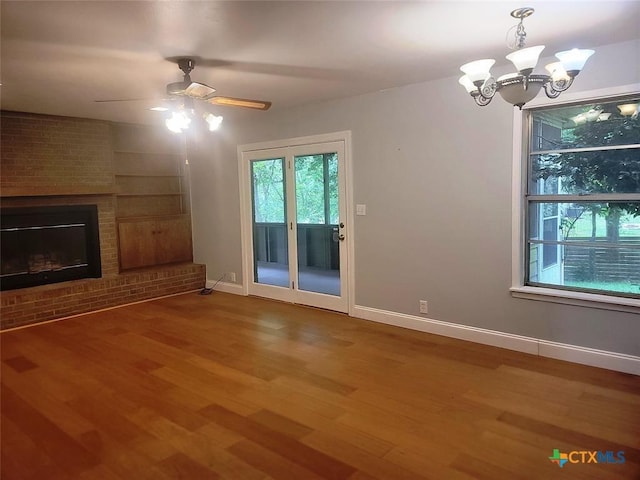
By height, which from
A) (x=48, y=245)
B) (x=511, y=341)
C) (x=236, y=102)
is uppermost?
(x=236, y=102)

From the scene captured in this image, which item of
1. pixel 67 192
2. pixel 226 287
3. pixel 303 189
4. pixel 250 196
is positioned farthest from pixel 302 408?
pixel 67 192

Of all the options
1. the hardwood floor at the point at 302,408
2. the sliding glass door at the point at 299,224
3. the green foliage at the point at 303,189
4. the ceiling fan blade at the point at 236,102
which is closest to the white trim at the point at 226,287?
the sliding glass door at the point at 299,224

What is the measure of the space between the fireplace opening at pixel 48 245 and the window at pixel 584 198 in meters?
4.97

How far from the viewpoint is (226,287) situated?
6203 millimetres

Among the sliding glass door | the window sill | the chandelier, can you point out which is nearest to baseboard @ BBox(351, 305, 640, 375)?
the window sill

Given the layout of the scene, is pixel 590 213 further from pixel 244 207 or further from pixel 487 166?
pixel 244 207

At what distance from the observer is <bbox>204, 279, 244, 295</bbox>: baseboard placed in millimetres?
6046

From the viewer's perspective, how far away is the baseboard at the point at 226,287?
6.05 m

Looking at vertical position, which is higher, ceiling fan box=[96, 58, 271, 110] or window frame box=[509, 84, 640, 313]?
ceiling fan box=[96, 58, 271, 110]

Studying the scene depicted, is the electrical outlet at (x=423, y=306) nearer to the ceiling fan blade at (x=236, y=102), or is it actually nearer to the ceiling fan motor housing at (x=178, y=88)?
the ceiling fan blade at (x=236, y=102)

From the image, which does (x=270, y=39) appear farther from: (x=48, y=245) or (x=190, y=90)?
(x=48, y=245)

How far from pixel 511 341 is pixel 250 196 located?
11.6ft
